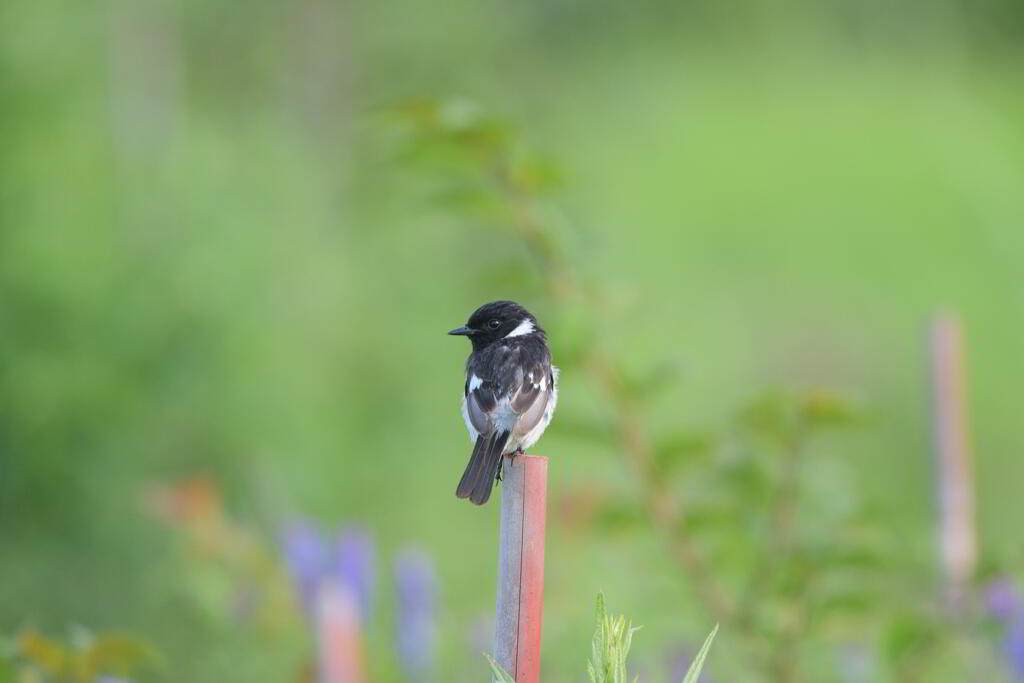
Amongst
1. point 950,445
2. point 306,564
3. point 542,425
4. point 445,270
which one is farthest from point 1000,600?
point 445,270

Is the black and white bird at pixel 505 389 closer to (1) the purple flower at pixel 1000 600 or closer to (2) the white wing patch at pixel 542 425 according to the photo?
(2) the white wing patch at pixel 542 425

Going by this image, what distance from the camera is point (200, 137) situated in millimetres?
5840

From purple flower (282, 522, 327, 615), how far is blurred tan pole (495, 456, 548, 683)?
1.55 meters

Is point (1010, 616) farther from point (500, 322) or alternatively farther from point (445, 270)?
point (445, 270)

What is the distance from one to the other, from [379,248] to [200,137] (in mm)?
3148

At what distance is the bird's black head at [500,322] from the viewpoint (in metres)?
2.56

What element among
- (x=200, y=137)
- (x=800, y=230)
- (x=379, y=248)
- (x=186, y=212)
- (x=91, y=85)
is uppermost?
(x=800, y=230)

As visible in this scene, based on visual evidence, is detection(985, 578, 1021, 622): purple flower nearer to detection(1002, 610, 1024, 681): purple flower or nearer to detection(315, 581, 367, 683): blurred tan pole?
detection(1002, 610, 1024, 681): purple flower

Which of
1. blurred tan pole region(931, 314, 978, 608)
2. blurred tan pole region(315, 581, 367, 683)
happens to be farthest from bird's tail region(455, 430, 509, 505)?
blurred tan pole region(931, 314, 978, 608)

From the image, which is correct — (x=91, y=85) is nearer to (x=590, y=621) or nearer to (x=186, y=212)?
(x=186, y=212)

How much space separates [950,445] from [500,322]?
41.3 inches

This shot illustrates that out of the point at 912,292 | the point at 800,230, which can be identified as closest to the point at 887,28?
the point at 800,230

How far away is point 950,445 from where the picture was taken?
2838 millimetres

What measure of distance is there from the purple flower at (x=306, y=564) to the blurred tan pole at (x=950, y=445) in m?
1.37
